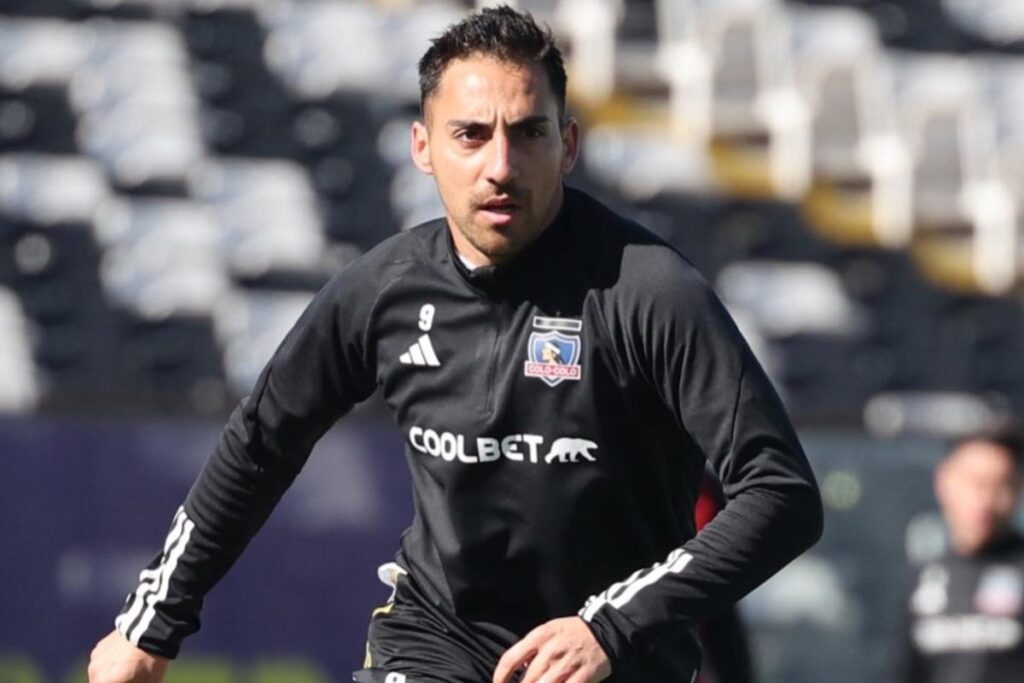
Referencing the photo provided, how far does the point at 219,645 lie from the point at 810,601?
249 centimetres

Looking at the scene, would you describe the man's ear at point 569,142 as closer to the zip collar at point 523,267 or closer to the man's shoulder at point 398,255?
the zip collar at point 523,267

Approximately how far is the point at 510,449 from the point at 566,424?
0.11 metres

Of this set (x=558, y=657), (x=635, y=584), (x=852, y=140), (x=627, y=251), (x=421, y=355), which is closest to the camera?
(x=558, y=657)

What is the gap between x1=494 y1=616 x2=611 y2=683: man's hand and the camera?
131 inches

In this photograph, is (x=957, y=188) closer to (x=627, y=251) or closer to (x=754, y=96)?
(x=754, y=96)

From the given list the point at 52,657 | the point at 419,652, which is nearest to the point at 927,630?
the point at 52,657

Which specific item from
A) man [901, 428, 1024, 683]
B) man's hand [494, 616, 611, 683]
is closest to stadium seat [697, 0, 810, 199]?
man [901, 428, 1024, 683]

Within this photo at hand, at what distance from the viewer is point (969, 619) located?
25.5 ft

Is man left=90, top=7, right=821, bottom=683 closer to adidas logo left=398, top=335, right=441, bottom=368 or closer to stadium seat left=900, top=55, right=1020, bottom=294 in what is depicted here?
adidas logo left=398, top=335, right=441, bottom=368

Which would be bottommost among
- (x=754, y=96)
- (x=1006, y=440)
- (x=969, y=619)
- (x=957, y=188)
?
(x=969, y=619)

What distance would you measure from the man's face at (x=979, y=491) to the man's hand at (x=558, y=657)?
14.4 feet

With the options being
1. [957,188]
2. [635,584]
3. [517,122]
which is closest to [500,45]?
[517,122]

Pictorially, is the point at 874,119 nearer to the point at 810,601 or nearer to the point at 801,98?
the point at 801,98

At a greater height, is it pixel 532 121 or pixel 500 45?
pixel 500 45
